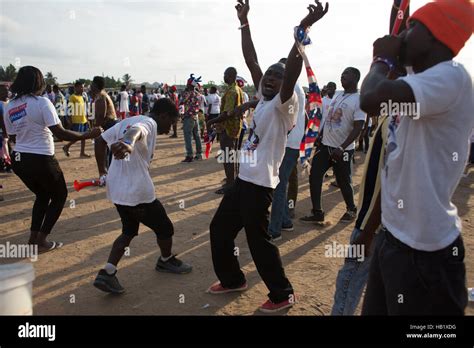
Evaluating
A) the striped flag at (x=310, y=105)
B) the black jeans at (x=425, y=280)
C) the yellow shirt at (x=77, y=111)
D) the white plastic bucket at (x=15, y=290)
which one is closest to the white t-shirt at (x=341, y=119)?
the striped flag at (x=310, y=105)

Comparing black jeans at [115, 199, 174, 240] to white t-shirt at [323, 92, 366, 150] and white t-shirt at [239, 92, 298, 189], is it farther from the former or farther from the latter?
white t-shirt at [323, 92, 366, 150]

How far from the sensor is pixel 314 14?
→ 8.55 feet

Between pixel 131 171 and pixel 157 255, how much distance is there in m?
1.38

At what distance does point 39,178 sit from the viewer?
4293 mm

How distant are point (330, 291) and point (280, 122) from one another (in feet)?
5.65

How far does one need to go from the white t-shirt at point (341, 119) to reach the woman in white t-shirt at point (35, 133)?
3102 millimetres

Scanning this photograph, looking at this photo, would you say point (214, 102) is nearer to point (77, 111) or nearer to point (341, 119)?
point (77, 111)

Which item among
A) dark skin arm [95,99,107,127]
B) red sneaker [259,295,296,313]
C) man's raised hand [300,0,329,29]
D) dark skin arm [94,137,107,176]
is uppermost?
man's raised hand [300,0,329,29]

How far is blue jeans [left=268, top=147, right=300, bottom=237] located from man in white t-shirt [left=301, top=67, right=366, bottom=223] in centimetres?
71

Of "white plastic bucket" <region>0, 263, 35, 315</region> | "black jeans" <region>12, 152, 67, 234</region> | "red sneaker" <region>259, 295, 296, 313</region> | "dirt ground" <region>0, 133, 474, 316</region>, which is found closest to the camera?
"white plastic bucket" <region>0, 263, 35, 315</region>

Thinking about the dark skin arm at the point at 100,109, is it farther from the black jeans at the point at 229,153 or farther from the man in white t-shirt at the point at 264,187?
the man in white t-shirt at the point at 264,187

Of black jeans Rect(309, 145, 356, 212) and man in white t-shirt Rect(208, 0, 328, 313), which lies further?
black jeans Rect(309, 145, 356, 212)

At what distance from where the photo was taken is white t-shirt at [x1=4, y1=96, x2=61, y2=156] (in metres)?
4.19

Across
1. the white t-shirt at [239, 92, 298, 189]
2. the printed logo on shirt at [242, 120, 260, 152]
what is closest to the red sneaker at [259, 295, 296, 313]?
the white t-shirt at [239, 92, 298, 189]
